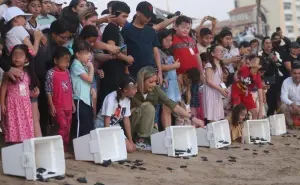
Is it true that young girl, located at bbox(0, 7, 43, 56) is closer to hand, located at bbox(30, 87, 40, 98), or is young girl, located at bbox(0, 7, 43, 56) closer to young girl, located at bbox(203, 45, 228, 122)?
hand, located at bbox(30, 87, 40, 98)

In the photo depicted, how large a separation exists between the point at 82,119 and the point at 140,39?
56.9 inches

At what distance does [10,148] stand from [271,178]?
2.76m

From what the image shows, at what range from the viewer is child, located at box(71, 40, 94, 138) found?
566cm

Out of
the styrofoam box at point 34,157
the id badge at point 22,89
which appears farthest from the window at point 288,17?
the styrofoam box at point 34,157

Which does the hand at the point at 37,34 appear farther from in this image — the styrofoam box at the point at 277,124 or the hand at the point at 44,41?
the styrofoam box at the point at 277,124

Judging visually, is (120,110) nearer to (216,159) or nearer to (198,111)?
(216,159)

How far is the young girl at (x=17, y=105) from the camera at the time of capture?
4992mm

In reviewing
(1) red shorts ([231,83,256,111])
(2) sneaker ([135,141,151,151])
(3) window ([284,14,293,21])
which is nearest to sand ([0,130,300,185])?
(2) sneaker ([135,141,151,151])

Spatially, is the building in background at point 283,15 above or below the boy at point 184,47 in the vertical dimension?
above

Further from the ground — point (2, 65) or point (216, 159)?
point (2, 65)

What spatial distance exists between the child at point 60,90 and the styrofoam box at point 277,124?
14.9 feet

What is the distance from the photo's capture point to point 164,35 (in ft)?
23.5

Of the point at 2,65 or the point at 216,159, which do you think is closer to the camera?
the point at 2,65

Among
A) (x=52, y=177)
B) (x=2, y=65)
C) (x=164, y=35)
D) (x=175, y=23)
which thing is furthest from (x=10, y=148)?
(x=175, y=23)
